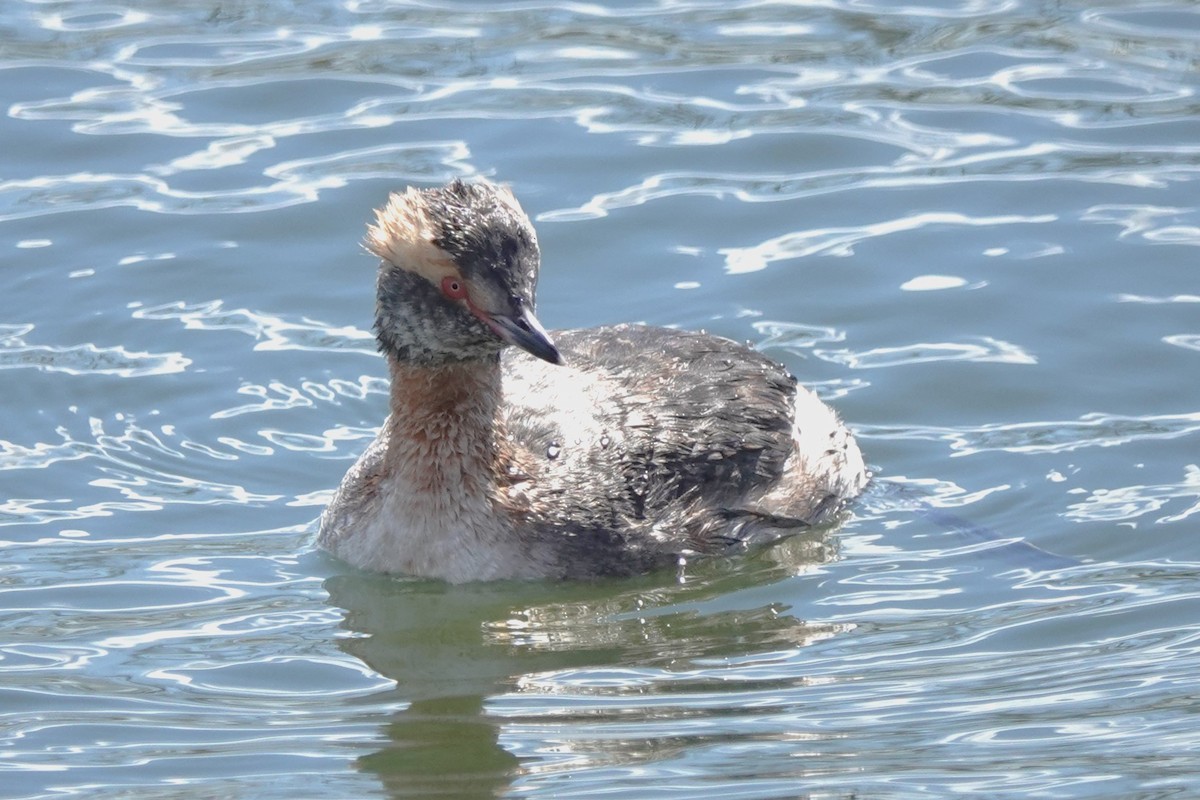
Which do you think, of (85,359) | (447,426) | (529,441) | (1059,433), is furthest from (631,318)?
(85,359)

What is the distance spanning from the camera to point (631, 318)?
12.5m

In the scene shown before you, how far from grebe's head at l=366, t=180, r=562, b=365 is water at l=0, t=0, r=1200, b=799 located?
1202 millimetres

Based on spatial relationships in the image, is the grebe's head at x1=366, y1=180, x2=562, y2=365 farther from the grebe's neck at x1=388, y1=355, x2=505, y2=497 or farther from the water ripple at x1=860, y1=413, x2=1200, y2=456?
the water ripple at x1=860, y1=413, x2=1200, y2=456

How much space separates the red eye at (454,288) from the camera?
927 centimetres

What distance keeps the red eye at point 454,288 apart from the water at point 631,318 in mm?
1427

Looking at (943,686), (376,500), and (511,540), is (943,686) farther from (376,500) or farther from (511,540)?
(376,500)

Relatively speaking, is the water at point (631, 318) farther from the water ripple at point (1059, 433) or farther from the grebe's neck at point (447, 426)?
the grebe's neck at point (447, 426)

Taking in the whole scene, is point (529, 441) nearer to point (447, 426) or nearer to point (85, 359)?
point (447, 426)

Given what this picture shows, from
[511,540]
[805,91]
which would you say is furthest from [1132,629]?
[805,91]

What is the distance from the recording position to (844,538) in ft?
34.3

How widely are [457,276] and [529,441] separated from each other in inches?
53.4

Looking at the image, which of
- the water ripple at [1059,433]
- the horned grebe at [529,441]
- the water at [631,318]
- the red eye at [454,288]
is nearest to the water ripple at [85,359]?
the water at [631,318]

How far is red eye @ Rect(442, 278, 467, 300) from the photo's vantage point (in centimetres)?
927

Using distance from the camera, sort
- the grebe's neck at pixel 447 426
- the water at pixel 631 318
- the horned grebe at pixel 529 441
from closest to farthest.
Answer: the water at pixel 631 318 → the horned grebe at pixel 529 441 → the grebe's neck at pixel 447 426
